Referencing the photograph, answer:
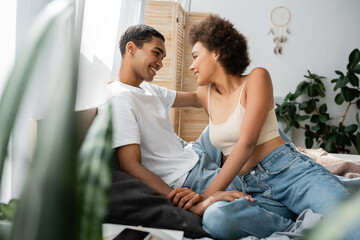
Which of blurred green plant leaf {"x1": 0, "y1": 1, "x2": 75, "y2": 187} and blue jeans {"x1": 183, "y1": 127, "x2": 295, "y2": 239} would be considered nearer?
blurred green plant leaf {"x1": 0, "y1": 1, "x2": 75, "y2": 187}

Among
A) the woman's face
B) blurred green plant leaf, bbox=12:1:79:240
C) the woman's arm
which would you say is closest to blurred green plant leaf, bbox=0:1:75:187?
blurred green plant leaf, bbox=12:1:79:240

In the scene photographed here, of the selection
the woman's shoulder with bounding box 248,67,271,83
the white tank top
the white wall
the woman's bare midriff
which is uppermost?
the white wall

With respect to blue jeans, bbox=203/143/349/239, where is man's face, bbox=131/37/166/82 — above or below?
above

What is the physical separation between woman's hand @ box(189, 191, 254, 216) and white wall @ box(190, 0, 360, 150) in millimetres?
3963

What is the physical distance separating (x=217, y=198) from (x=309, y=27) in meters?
4.34

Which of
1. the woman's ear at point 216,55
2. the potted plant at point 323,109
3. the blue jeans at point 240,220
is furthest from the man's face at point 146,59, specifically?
the potted plant at point 323,109

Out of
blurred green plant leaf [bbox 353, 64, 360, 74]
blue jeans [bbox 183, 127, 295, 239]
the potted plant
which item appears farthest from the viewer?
the potted plant

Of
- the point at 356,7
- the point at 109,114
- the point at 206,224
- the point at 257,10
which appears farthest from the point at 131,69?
the point at 356,7

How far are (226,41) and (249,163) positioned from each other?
0.62m

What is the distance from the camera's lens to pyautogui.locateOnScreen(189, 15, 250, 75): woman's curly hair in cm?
172

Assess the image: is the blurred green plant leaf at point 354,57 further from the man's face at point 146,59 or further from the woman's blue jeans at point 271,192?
the man's face at point 146,59

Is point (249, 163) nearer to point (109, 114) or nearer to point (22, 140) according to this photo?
point (22, 140)

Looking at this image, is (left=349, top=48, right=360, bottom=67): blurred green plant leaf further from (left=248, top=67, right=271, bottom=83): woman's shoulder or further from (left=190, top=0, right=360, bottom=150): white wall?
(left=248, top=67, right=271, bottom=83): woman's shoulder

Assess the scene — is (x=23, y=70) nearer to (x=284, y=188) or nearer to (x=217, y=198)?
(x=217, y=198)
